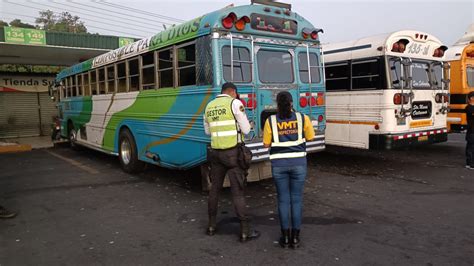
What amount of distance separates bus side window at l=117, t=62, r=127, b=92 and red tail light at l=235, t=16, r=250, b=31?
10.9ft

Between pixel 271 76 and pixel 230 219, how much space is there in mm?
2528

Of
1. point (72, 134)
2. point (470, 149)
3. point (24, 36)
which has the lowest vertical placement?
point (470, 149)

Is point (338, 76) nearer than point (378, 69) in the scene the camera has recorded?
No

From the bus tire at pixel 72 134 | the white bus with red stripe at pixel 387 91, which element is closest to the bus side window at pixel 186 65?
the white bus with red stripe at pixel 387 91

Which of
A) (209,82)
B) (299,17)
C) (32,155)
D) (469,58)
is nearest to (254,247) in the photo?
(209,82)

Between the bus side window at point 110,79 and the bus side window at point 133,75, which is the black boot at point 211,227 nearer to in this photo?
the bus side window at point 133,75

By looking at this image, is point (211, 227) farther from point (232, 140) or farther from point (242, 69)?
point (242, 69)

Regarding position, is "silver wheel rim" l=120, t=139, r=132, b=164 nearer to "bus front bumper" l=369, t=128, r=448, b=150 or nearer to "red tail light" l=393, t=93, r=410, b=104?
"bus front bumper" l=369, t=128, r=448, b=150

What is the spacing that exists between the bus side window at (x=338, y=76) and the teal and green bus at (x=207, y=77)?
197cm

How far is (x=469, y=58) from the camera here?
10336 mm

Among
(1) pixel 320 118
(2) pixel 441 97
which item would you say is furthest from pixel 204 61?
(2) pixel 441 97

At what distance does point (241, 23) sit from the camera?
5.90 metres

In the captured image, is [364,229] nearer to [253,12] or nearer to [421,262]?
[421,262]

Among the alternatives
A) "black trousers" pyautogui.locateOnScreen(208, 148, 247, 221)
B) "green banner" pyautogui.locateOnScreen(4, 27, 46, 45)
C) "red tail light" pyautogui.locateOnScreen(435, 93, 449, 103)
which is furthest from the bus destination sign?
"green banner" pyautogui.locateOnScreen(4, 27, 46, 45)
